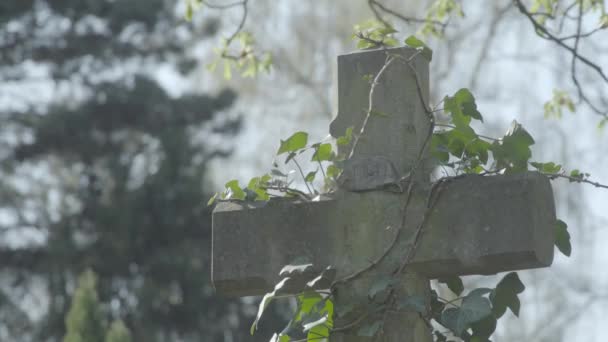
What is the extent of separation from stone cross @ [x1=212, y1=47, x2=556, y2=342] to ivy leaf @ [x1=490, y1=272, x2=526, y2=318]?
43 mm

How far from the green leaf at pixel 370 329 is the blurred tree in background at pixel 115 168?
15.1 meters

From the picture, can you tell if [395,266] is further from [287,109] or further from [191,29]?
[191,29]

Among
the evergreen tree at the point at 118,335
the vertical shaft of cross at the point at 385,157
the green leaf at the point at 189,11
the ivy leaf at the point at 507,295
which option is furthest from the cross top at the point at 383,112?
the evergreen tree at the point at 118,335

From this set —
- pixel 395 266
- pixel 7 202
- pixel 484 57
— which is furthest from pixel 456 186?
pixel 7 202

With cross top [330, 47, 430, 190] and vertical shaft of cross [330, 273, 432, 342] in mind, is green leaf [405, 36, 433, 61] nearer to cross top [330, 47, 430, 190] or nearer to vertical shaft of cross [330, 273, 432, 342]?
cross top [330, 47, 430, 190]

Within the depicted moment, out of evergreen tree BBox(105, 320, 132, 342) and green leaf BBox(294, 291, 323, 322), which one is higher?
green leaf BBox(294, 291, 323, 322)

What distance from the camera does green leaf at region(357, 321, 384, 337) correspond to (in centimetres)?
264

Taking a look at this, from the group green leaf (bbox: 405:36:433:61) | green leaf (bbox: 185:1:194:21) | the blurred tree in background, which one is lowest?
the blurred tree in background

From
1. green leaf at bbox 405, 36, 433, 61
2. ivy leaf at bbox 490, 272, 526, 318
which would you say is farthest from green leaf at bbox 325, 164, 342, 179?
ivy leaf at bbox 490, 272, 526, 318

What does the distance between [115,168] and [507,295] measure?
1663 centimetres

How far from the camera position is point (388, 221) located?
2803 mm

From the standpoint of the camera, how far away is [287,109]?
17875 mm

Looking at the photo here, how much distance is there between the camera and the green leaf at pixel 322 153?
2836 mm

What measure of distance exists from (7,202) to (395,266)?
17602 mm
